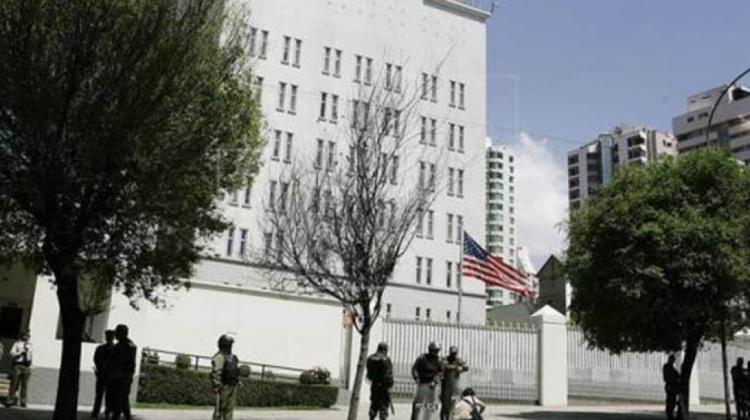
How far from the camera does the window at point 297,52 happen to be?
5400cm

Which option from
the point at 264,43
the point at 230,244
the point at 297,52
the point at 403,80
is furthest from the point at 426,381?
the point at 297,52

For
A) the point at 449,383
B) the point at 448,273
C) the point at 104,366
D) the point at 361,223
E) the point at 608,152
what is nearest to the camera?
the point at 104,366

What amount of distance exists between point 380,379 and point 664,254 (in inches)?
333

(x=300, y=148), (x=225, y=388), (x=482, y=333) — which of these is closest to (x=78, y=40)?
(x=225, y=388)

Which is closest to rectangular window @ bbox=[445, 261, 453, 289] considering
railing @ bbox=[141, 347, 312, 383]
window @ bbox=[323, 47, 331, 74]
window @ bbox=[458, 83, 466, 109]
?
window @ bbox=[458, 83, 466, 109]

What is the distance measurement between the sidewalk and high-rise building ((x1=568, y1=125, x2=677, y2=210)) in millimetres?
97360

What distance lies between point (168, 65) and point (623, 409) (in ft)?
66.4

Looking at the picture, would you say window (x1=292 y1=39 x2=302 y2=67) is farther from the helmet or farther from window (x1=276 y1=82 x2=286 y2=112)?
the helmet

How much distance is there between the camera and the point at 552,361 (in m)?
27.4

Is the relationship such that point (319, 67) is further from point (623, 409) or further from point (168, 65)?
point (168, 65)

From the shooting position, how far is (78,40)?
1241 cm

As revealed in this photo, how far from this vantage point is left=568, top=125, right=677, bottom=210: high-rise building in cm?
12312

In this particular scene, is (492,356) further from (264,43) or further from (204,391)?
(264,43)

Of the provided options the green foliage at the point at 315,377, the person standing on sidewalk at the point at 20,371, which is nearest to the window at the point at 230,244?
the green foliage at the point at 315,377
